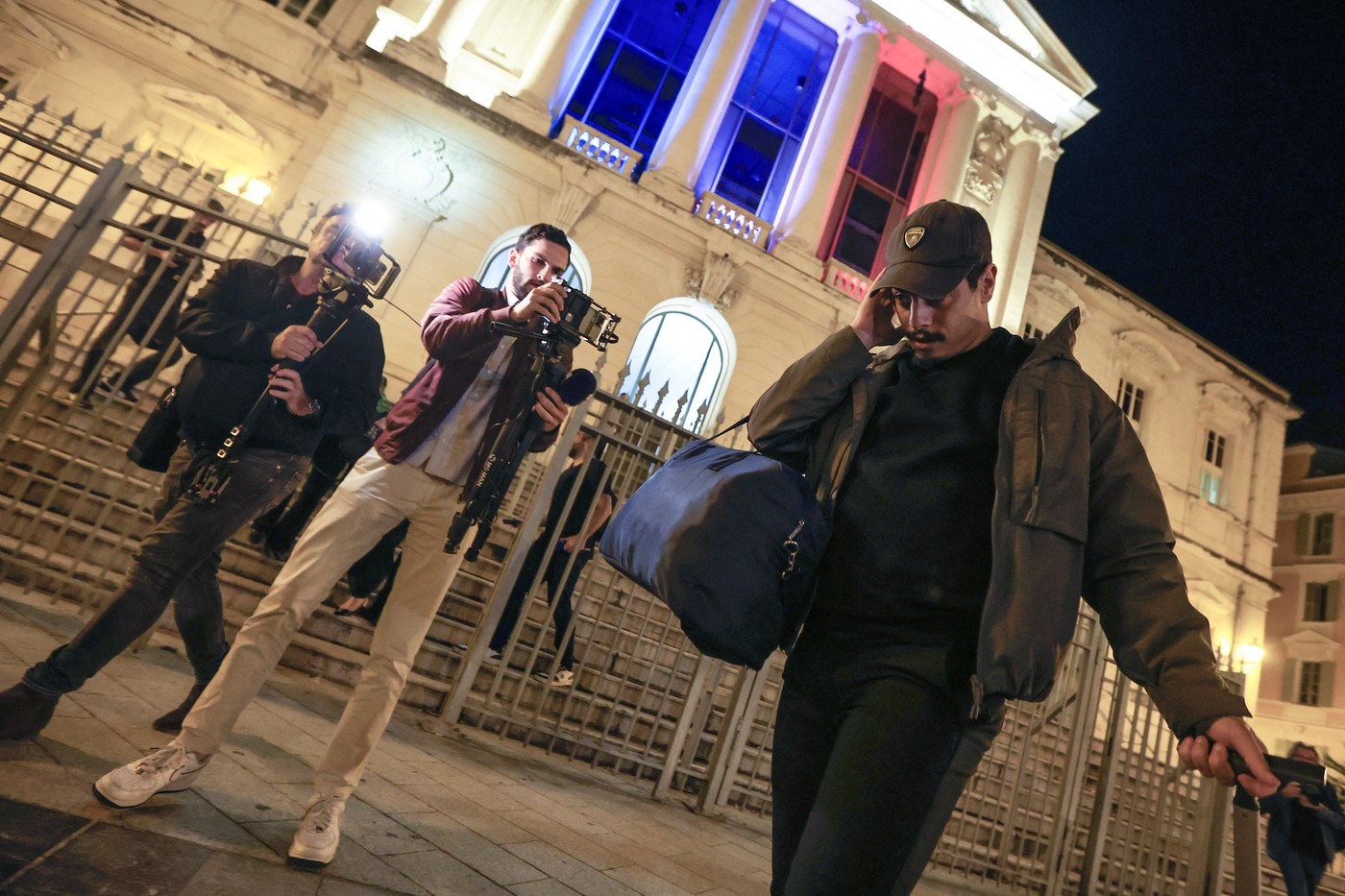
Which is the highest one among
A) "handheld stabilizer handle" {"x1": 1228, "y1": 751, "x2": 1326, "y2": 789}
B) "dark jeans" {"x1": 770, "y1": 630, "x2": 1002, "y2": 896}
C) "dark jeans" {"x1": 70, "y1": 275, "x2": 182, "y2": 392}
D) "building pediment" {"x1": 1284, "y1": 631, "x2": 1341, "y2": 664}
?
"building pediment" {"x1": 1284, "y1": 631, "x2": 1341, "y2": 664}

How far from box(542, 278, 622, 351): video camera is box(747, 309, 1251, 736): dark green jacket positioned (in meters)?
1.40

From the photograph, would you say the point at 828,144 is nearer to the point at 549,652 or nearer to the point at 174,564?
the point at 549,652

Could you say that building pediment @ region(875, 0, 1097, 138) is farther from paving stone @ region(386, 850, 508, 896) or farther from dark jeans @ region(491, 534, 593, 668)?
paving stone @ region(386, 850, 508, 896)

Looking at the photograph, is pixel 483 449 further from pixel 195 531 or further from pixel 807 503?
pixel 807 503

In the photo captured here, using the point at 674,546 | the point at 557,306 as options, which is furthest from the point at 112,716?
the point at 674,546

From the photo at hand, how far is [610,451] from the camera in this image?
5348mm

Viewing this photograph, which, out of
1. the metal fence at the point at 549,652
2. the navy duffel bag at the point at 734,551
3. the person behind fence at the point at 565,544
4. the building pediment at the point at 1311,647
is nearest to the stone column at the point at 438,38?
the metal fence at the point at 549,652

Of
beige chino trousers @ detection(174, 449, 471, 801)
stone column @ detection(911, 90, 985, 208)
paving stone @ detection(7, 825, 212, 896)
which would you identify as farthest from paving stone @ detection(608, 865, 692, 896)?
stone column @ detection(911, 90, 985, 208)

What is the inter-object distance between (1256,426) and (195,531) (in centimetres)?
2612

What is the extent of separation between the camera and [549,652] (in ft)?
18.6

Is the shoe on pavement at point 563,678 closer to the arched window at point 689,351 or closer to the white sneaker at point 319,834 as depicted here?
the white sneaker at point 319,834

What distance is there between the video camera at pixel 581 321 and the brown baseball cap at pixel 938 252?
4.12 ft

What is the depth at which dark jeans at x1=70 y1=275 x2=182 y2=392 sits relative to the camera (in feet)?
16.3

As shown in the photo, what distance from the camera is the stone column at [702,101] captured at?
1408cm
